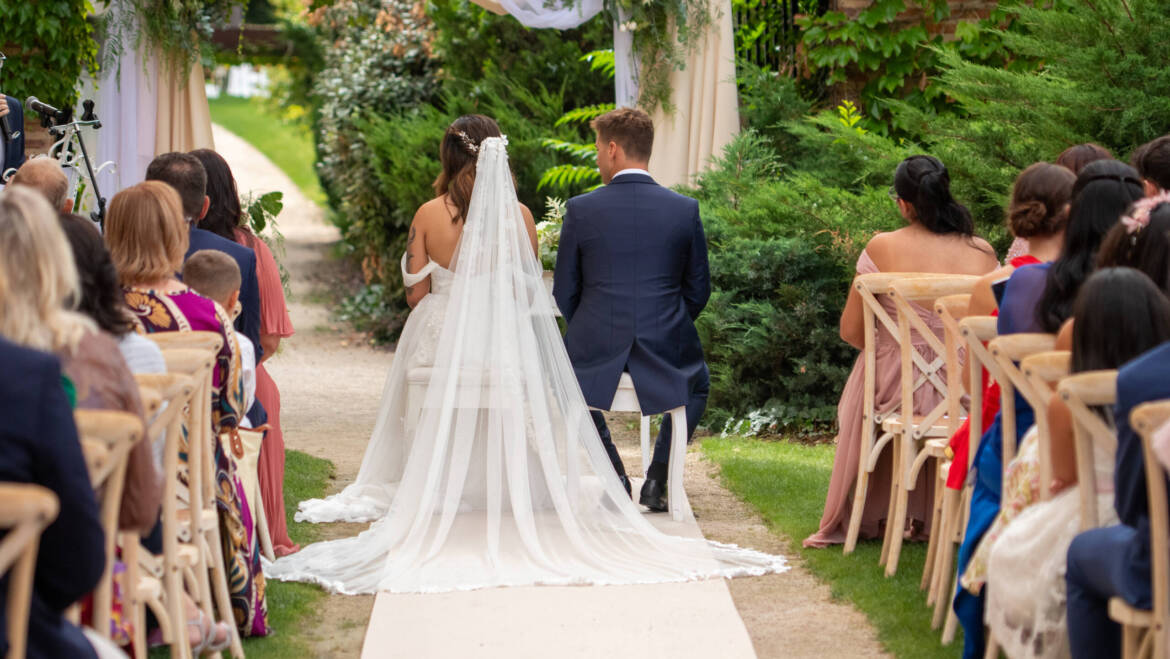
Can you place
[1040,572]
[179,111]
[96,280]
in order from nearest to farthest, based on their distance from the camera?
[96,280], [1040,572], [179,111]

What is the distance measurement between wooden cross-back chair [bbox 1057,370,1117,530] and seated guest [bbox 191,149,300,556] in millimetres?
3007

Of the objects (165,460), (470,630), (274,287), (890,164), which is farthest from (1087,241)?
(890,164)

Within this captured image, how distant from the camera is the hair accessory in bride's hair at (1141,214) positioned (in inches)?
129

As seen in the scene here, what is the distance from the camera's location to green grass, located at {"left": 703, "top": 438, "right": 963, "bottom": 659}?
4285 millimetres

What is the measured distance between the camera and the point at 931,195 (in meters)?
5.05

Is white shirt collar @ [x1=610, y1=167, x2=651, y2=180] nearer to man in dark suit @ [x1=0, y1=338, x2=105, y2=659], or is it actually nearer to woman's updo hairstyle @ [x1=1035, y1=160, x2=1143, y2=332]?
woman's updo hairstyle @ [x1=1035, y1=160, x2=1143, y2=332]

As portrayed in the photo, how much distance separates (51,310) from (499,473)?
2.77 metres

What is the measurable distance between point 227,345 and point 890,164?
4811 millimetres

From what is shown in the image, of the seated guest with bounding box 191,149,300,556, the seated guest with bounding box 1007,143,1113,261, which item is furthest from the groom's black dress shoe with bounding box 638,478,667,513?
the seated guest with bounding box 1007,143,1113,261

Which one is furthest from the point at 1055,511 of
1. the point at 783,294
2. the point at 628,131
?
the point at 783,294

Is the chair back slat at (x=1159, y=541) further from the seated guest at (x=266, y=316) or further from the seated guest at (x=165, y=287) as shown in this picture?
the seated guest at (x=266, y=316)

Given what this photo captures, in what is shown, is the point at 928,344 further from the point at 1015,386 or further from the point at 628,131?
the point at 628,131

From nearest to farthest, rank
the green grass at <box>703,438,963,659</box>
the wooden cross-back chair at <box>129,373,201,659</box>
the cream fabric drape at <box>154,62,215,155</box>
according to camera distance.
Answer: the wooden cross-back chair at <box>129,373,201,659</box> → the green grass at <box>703,438,963,659</box> → the cream fabric drape at <box>154,62,215,155</box>

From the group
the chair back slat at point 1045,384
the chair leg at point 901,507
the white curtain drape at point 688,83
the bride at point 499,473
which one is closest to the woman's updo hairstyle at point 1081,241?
the chair back slat at point 1045,384
